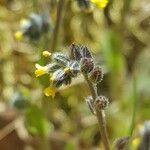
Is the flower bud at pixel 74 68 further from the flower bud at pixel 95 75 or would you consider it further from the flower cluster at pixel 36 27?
the flower cluster at pixel 36 27

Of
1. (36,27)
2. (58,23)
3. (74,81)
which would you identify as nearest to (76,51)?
(58,23)

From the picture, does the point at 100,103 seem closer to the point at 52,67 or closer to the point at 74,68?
the point at 74,68

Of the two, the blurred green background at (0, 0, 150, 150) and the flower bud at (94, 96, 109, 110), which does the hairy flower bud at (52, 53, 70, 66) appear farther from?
the blurred green background at (0, 0, 150, 150)

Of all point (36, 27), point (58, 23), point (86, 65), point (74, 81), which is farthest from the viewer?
point (74, 81)

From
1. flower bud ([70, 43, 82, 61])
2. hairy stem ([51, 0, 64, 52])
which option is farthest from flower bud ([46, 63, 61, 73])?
hairy stem ([51, 0, 64, 52])

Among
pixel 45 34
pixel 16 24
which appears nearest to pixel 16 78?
pixel 16 24

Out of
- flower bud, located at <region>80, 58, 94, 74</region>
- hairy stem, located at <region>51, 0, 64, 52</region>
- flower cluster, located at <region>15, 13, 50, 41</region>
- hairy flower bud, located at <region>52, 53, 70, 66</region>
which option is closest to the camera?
flower bud, located at <region>80, 58, 94, 74</region>
